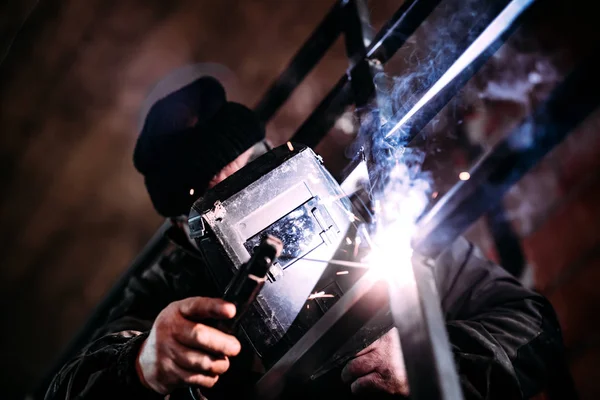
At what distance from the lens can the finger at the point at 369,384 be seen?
1209 millimetres

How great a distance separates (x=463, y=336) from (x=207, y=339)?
0.90 metres

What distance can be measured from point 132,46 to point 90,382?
154 inches

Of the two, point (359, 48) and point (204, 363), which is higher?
point (359, 48)

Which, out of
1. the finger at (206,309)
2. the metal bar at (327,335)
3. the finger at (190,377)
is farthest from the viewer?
the finger at (190,377)

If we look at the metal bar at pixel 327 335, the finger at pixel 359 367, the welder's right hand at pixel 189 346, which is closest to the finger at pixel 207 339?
the welder's right hand at pixel 189 346

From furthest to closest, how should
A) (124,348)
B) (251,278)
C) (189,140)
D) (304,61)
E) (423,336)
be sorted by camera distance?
(304,61) → (189,140) → (124,348) → (251,278) → (423,336)

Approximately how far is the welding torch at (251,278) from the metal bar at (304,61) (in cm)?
140

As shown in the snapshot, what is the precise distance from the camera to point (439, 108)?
1.18 m

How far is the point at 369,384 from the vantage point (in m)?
1.21

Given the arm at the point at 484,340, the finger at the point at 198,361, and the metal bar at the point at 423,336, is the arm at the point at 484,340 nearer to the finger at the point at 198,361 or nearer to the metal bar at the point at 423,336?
the finger at the point at 198,361

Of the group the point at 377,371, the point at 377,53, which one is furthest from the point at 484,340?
the point at 377,53

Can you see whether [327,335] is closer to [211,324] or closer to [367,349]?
[367,349]

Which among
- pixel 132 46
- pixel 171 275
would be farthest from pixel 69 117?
pixel 171 275

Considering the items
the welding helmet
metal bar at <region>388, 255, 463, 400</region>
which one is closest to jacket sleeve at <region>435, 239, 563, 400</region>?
the welding helmet
